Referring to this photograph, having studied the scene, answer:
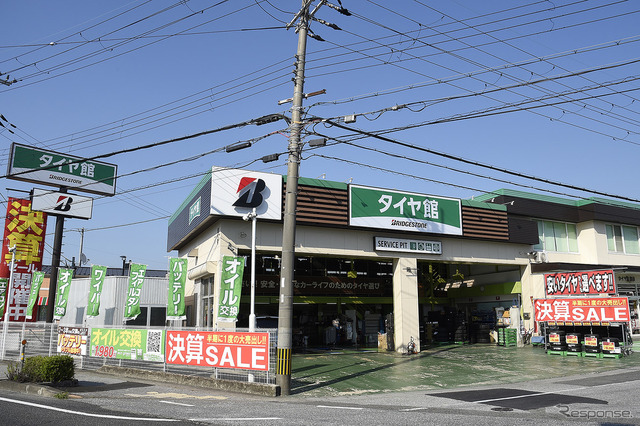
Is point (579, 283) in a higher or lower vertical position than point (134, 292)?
higher

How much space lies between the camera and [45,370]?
46.2ft

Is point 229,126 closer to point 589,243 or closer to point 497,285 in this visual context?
point 497,285

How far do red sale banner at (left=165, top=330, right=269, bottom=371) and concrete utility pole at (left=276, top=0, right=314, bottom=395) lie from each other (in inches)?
21.2

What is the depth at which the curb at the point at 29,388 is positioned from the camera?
13.0 m

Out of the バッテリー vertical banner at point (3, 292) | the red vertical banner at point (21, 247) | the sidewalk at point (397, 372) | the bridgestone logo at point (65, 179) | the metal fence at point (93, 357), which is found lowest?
the sidewalk at point (397, 372)

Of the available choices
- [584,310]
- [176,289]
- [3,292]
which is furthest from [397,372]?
[3,292]

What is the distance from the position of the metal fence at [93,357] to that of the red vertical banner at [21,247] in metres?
8.60

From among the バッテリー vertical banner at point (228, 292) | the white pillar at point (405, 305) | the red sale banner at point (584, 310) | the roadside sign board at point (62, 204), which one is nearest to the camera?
the バッテリー vertical banner at point (228, 292)

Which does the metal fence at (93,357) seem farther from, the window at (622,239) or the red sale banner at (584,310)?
the window at (622,239)

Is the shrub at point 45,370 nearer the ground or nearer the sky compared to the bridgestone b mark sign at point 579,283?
nearer the ground

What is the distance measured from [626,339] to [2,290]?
33760 millimetres

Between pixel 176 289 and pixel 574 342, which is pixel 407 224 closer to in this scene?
pixel 574 342

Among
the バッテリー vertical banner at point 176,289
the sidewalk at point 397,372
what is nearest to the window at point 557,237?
the sidewalk at point 397,372

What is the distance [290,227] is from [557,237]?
72.4 feet
